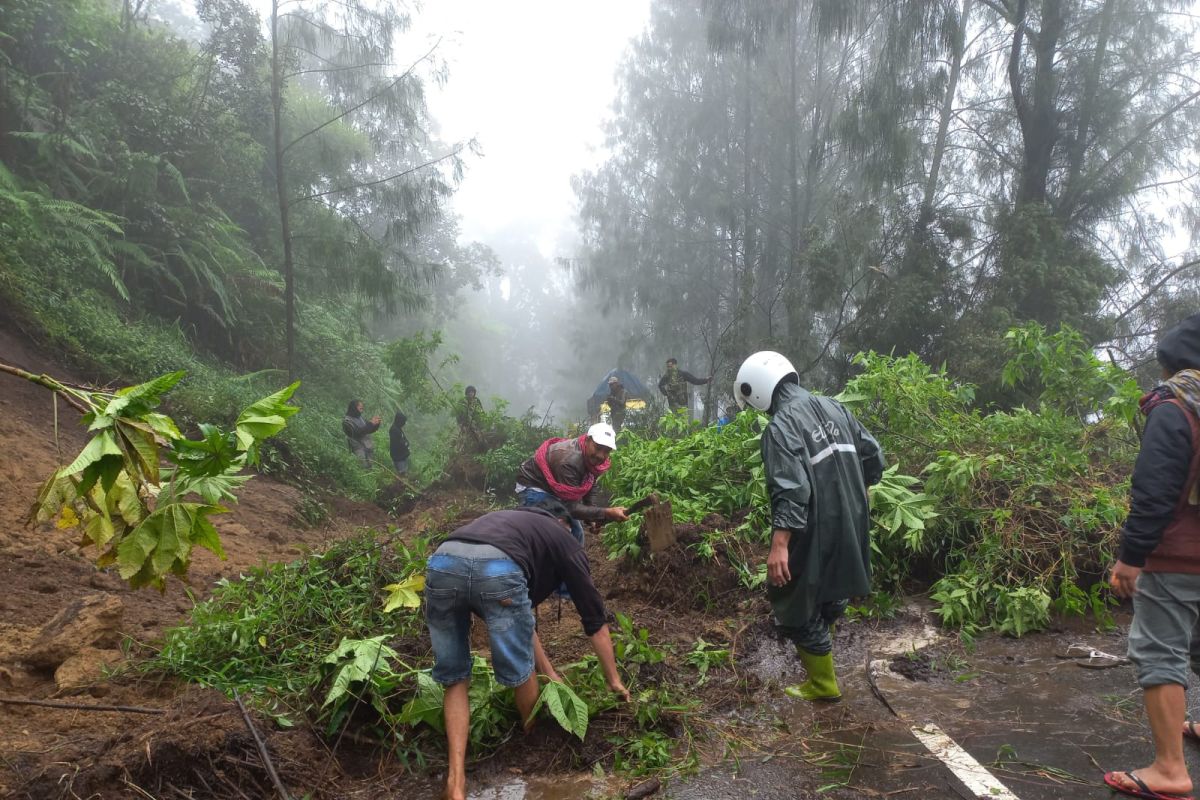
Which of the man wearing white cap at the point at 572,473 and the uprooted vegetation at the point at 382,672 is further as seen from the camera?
the man wearing white cap at the point at 572,473

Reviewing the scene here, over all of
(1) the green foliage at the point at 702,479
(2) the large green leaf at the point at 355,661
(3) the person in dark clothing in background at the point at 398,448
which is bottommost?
(3) the person in dark clothing in background at the point at 398,448

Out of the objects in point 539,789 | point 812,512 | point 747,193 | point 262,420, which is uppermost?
point 747,193

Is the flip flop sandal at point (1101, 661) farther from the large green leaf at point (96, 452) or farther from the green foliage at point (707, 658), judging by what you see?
the large green leaf at point (96, 452)

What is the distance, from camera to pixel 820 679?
3730 mm

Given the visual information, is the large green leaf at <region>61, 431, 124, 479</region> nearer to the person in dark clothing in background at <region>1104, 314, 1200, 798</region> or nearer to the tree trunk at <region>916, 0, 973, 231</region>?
the person in dark clothing in background at <region>1104, 314, 1200, 798</region>

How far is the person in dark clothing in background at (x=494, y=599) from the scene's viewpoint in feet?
9.93

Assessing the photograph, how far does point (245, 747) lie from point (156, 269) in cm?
1230

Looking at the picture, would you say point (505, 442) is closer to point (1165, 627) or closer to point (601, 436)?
point (601, 436)

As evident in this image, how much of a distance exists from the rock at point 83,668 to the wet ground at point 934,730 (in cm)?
226

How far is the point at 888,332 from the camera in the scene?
13.1m

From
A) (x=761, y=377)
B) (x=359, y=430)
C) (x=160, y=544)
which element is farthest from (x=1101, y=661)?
(x=359, y=430)

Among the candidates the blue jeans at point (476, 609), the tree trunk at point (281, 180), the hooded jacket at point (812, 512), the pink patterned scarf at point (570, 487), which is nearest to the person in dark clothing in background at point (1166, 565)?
the hooded jacket at point (812, 512)

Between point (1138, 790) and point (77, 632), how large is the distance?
5126 millimetres

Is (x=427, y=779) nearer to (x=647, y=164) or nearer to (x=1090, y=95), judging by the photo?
(x=1090, y=95)
